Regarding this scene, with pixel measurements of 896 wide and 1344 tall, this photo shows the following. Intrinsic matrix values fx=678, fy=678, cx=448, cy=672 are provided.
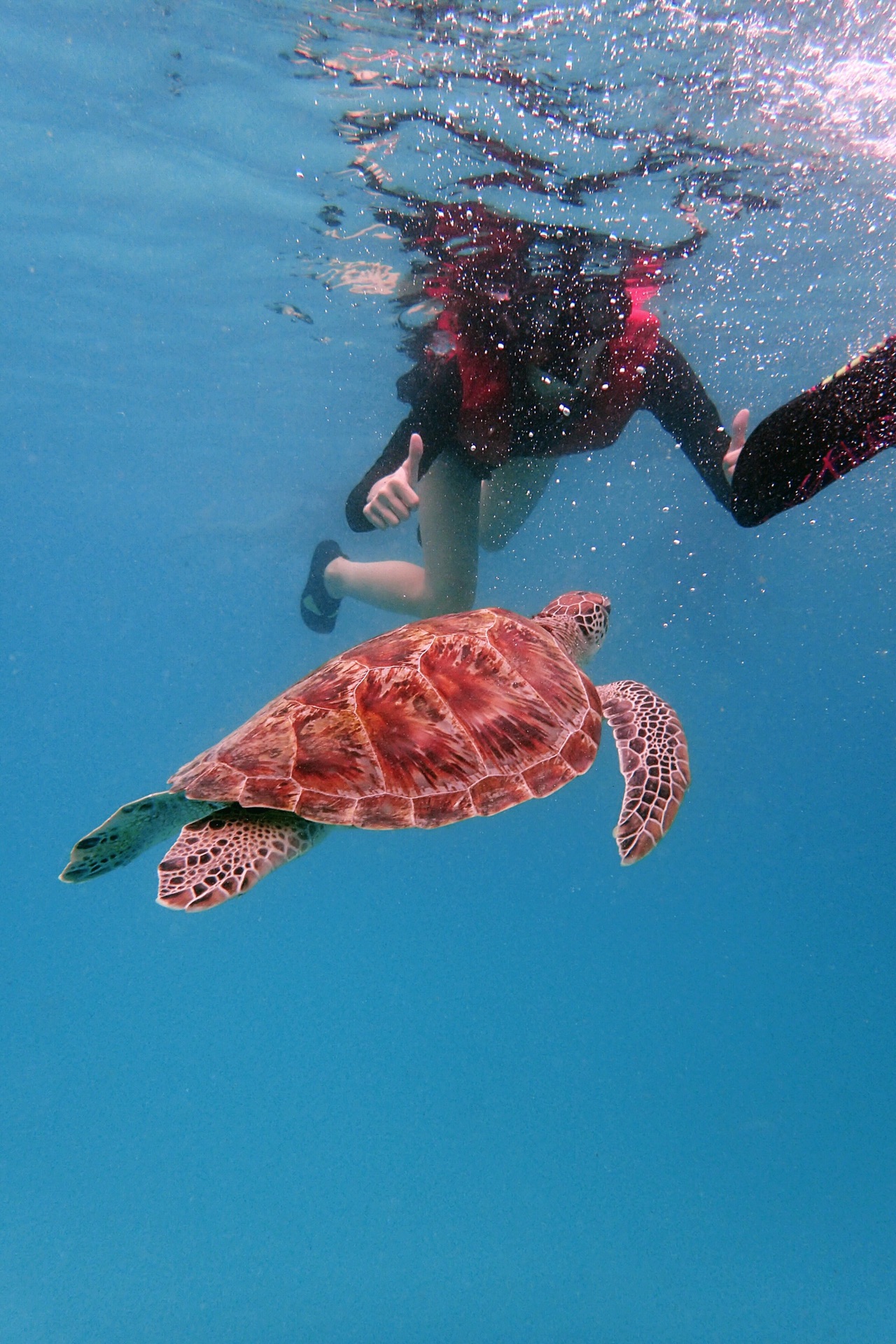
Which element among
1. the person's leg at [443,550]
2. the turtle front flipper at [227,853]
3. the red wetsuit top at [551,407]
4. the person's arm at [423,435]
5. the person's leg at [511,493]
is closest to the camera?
the turtle front flipper at [227,853]

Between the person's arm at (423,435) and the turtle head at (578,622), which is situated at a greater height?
the person's arm at (423,435)

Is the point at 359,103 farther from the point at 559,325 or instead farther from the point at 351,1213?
the point at 351,1213

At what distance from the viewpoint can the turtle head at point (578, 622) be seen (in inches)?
165

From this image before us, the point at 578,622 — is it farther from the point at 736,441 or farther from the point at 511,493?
the point at 511,493

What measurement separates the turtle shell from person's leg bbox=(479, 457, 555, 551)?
174 inches

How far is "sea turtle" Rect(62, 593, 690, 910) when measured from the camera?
289 cm

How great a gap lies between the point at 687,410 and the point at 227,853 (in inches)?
214

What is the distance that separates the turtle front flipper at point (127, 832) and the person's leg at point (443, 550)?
173 inches

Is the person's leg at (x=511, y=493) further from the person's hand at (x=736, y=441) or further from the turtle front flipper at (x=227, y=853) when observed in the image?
the turtle front flipper at (x=227, y=853)

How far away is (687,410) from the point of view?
6.11 m

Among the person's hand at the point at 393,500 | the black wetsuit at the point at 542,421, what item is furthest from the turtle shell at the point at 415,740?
the black wetsuit at the point at 542,421

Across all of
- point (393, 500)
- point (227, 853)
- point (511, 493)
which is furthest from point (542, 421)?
point (227, 853)

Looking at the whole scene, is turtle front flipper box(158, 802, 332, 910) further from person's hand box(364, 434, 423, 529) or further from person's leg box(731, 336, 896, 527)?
person's leg box(731, 336, 896, 527)

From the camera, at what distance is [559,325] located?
8195 mm
